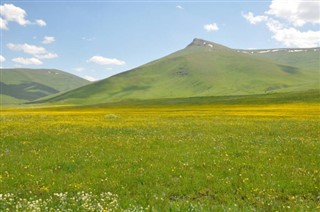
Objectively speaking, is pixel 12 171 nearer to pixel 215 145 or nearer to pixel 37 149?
pixel 37 149

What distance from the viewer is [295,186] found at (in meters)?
12.1

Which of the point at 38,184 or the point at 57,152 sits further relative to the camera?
the point at 57,152

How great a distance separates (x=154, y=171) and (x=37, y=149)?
30.3 ft

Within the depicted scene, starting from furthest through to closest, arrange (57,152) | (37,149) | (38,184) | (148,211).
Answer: (37,149) → (57,152) → (38,184) → (148,211)

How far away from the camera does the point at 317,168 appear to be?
1435 cm

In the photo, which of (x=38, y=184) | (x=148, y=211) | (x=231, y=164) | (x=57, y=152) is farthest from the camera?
(x=57, y=152)

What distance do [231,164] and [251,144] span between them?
647 cm

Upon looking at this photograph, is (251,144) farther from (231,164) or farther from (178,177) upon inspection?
(178,177)

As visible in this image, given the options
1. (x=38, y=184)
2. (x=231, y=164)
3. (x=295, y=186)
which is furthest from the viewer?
(x=231, y=164)

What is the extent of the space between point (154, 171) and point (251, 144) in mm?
9179

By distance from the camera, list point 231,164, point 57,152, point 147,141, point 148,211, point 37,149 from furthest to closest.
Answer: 1. point 147,141
2. point 37,149
3. point 57,152
4. point 231,164
5. point 148,211

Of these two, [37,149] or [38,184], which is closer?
[38,184]

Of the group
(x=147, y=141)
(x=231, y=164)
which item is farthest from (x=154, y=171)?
(x=147, y=141)

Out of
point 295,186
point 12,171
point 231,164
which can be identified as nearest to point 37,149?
point 12,171
